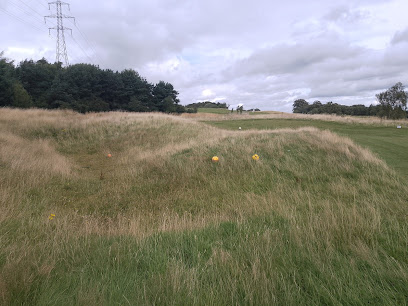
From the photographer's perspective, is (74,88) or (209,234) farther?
(74,88)

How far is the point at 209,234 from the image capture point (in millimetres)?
3402

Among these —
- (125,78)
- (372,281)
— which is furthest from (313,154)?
(125,78)

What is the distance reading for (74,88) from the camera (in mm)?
42438

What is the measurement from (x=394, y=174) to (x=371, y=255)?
572 centimetres

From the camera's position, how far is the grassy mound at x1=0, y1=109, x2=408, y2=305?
2.09 m

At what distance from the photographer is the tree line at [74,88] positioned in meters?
33.8

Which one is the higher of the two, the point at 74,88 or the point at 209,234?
the point at 74,88

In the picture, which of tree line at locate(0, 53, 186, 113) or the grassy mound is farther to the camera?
tree line at locate(0, 53, 186, 113)

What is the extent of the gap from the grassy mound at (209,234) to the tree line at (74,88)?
3433 centimetres

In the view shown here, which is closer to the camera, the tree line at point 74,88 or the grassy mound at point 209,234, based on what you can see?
the grassy mound at point 209,234

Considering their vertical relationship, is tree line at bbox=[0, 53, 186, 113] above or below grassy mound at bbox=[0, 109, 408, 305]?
above

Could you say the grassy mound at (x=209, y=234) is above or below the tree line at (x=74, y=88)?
below

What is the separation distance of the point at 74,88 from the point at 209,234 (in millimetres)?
47807

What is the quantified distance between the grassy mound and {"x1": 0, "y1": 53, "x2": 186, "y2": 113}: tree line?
34.3m
